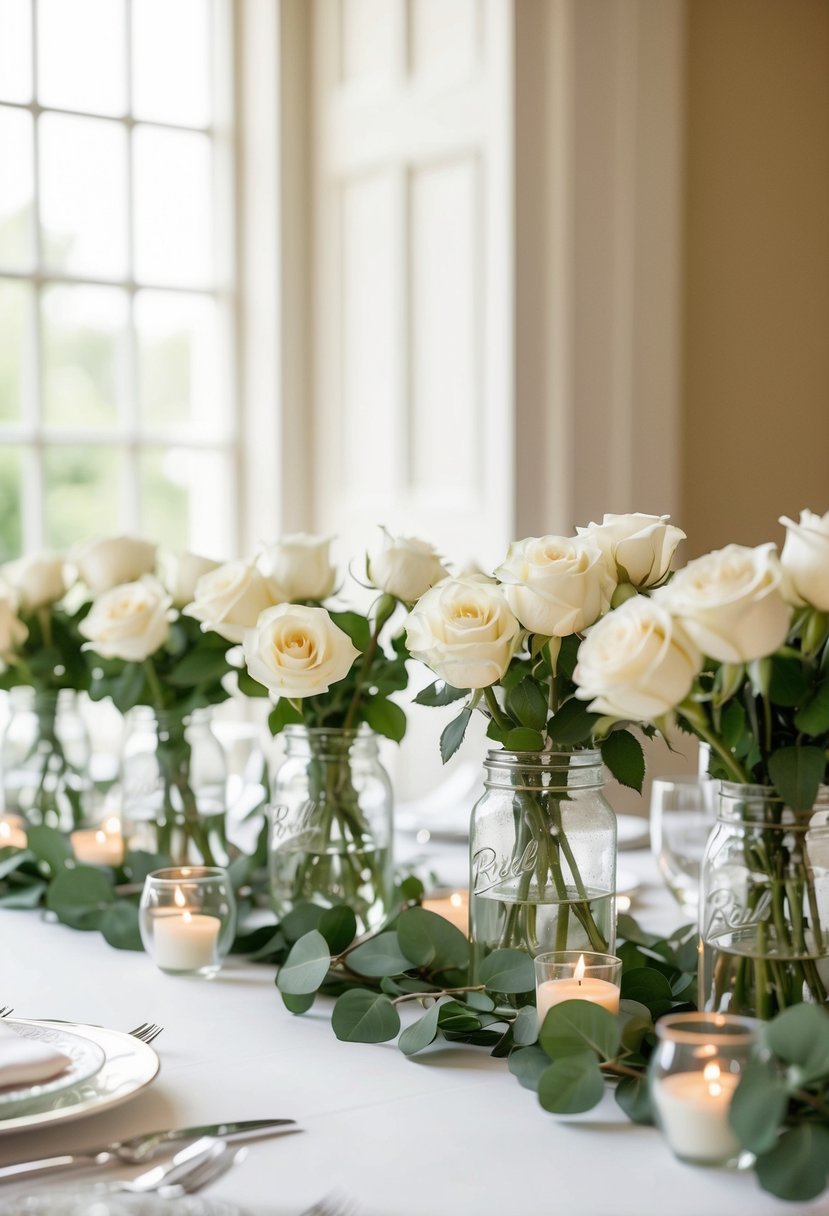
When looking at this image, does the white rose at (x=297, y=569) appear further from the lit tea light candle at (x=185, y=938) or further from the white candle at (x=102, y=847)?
the white candle at (x=102, y=847)

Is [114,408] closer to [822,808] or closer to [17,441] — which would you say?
[17,441]

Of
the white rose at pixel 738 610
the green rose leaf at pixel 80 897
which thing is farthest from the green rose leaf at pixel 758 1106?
the green rose leaf at pixel 80 897

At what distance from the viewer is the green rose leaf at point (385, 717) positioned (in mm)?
1294

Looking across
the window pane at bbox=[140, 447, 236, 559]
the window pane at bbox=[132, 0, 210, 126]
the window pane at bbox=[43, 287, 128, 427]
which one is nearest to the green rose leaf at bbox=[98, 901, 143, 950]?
the window pane at bbox=[43, 287, 128, 427]

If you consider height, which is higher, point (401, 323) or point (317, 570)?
point (401, 323)

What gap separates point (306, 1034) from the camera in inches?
40.2

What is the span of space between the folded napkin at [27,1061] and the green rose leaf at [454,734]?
1.09 feet

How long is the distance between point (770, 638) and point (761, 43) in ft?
9.20

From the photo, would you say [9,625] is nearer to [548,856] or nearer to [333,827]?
[333,827]

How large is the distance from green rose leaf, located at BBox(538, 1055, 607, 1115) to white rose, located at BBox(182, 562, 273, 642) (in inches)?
21.8

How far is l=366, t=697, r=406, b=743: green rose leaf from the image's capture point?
4.25 feet

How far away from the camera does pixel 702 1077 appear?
2.35 feet

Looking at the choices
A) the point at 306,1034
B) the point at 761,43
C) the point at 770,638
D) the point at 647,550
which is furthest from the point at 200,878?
the point at 761,43

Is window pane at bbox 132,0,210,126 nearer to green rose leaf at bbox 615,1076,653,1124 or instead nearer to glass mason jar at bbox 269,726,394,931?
glass mason jar at bbox 269,726,394,931
